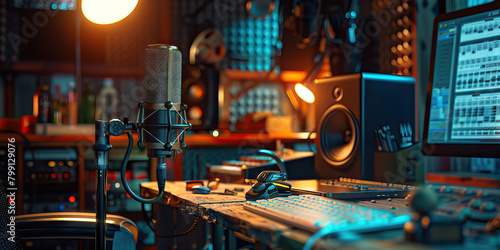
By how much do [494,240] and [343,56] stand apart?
4.43ft

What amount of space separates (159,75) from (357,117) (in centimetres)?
52

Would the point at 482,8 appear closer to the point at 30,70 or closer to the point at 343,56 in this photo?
the point at 343,56

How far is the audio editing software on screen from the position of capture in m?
0.91

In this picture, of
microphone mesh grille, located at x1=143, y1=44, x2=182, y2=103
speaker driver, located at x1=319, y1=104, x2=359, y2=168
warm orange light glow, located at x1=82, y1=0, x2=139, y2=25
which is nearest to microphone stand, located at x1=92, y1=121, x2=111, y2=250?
microphone mesh grille, located at x1=143, y1=44, x2=182, y2=103

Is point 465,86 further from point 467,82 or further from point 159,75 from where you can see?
point 159,75

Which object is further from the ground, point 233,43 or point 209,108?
point 233,43

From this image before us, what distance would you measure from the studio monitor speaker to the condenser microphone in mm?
470

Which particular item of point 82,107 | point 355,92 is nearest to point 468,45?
point 355,92

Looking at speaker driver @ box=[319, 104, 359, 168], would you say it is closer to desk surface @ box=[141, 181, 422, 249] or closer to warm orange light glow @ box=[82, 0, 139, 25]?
desk surface @ box=[141, 181, 422, 249]

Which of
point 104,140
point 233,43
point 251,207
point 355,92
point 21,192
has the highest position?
point 233,43

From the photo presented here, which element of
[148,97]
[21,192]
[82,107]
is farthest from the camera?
[82,107]

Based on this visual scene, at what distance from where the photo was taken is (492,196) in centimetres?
75

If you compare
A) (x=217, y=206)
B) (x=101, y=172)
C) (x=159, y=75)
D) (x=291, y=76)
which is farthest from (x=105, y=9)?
(x=291, y=76)

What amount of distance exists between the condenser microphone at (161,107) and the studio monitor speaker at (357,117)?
470mm
